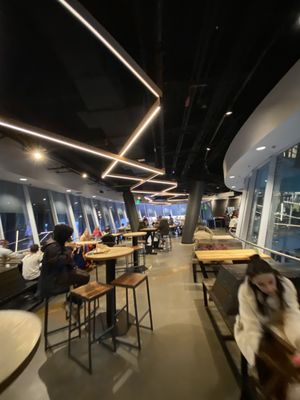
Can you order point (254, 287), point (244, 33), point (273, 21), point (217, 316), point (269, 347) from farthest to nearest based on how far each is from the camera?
point (217, 316), point (273, 21), point (244, 33), point (254, 287), point (269, 347)

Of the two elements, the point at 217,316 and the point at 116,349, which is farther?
the point at 217,316

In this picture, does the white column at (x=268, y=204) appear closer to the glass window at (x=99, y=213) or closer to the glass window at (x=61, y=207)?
the glass window at (x=61, y=207)

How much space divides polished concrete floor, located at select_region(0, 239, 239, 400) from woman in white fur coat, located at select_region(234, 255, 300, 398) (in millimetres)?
733

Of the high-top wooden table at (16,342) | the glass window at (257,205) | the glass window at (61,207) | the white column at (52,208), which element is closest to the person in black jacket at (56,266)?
the high-top wooden table at (16,342)

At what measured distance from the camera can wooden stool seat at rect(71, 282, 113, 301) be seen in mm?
2261

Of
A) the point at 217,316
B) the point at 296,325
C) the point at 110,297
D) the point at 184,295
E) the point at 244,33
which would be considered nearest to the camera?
the point at 296,325

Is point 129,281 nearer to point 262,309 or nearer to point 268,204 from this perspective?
point 262,309

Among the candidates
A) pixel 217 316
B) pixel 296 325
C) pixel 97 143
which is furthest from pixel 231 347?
pixel 97 143

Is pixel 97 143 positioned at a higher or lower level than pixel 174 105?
lower

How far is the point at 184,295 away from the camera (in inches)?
155

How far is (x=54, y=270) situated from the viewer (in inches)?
104

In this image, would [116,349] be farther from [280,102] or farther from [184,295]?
[280,102]

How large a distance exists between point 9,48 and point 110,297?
340 centimetres

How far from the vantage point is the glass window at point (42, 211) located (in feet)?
24.7
